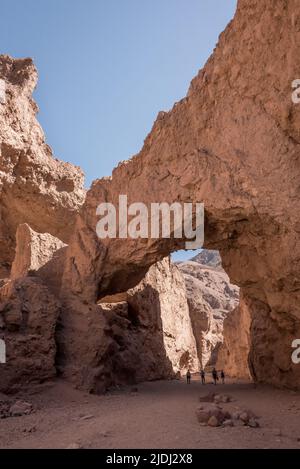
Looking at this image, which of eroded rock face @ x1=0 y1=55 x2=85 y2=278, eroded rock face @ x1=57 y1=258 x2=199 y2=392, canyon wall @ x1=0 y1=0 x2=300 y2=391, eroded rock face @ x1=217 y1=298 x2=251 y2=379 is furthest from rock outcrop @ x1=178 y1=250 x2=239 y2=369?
canyon wall @ x1=0 y1=0 x2=300 y2=391

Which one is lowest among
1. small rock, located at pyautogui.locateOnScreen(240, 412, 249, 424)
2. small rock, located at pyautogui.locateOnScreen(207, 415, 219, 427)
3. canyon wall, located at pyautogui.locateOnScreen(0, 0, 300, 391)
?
small rock, located at pyautogui.locateOnScreen(240, 412, 249, 424)

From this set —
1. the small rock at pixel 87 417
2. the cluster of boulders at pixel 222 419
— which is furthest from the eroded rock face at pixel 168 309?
the cluster of boulders at pixel 222 419

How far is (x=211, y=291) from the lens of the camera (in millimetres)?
37281

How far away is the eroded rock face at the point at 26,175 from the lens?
55.6 ft

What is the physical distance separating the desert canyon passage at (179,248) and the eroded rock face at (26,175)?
601 centimetres

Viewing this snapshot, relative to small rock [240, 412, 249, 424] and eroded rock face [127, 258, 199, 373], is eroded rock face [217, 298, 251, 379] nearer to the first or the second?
eroded rock face [127, 258, 199, 373]

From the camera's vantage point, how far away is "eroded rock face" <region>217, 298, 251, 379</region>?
19109mm

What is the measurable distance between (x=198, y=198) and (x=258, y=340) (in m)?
6.00

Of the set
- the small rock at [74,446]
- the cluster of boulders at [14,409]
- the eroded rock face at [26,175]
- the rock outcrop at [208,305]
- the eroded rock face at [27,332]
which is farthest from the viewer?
the rock outcrop at [208,305]

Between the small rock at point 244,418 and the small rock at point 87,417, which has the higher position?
the small rock at point 244,418

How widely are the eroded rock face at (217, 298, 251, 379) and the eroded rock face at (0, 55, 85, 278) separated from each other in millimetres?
10434

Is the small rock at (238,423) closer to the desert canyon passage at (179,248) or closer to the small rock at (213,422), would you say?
the desert canyon passage at (179,248)

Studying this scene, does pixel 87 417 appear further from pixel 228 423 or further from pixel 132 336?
pixel 132 336
